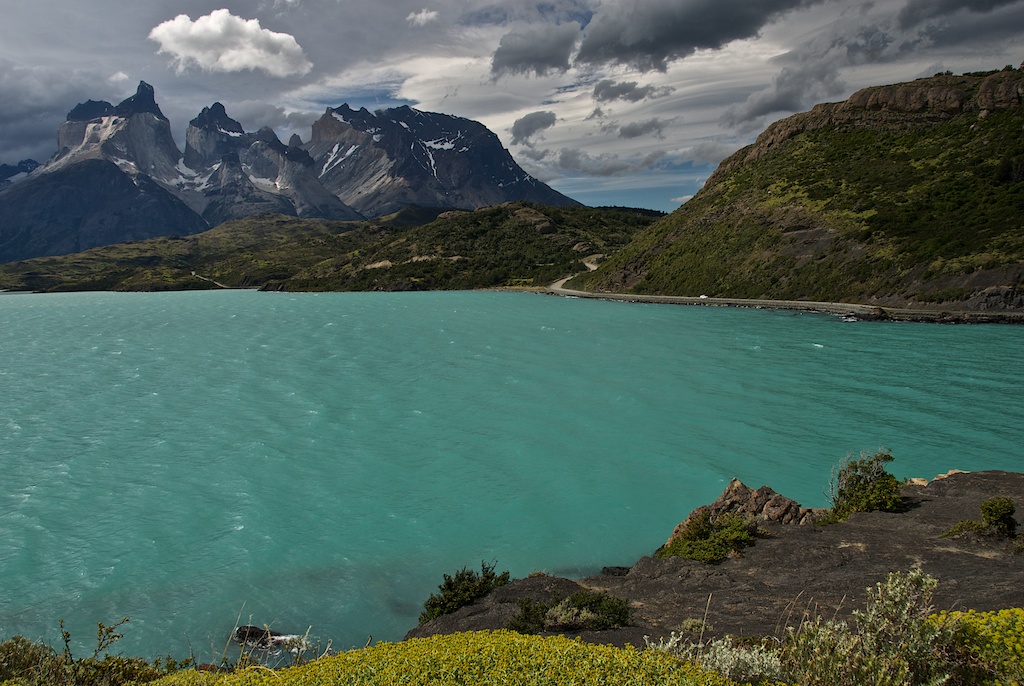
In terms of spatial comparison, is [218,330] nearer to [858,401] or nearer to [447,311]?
[447,311]

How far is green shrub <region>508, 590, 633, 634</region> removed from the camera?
45.1ft

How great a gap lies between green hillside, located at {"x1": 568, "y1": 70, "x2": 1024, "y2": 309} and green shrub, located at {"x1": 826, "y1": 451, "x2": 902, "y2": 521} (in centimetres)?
7880

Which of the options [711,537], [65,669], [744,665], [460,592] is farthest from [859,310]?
[65,669]

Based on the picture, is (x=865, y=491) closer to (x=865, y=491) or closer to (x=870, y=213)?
(x=865, y=491)

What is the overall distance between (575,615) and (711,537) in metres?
7.61

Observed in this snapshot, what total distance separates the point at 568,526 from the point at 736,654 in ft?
57.0

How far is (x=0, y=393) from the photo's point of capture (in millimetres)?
51875

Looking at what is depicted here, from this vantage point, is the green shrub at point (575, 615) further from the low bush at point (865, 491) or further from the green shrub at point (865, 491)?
the green shrub at point (865, 491)

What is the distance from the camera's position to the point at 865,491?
72.6 ft

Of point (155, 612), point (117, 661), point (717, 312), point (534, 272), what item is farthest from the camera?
point (534, 272)

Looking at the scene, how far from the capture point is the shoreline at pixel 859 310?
7812cm

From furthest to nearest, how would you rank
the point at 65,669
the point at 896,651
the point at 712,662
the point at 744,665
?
the point at 65,669, the point at 712,662, the point at 744,665, the point at 896,651

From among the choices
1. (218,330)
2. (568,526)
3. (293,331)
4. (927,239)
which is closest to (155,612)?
(568,526)

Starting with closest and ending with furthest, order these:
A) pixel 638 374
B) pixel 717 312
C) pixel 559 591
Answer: pixel 559 591 → pixel 638 374 → pixel 717 312
